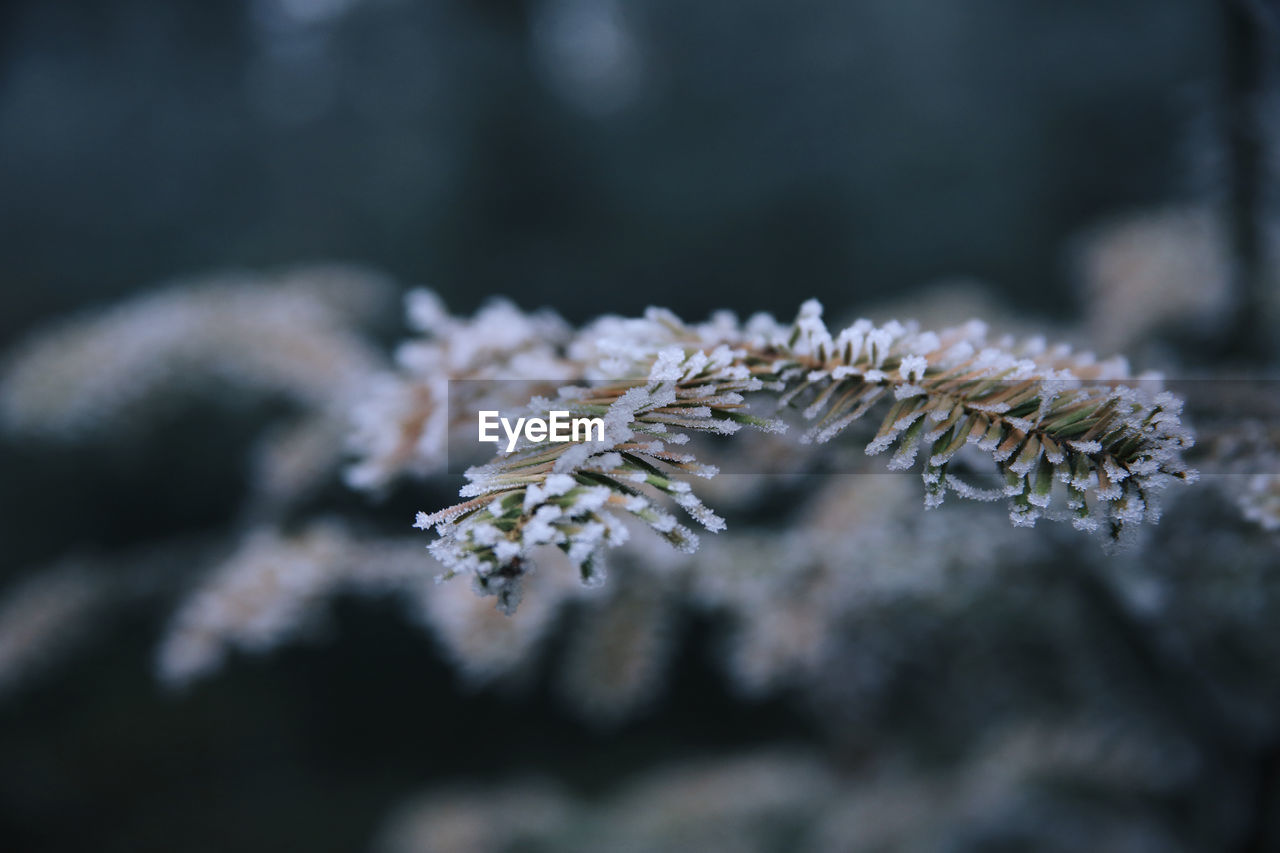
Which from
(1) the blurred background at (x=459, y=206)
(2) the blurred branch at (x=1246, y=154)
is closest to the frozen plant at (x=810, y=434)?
(2) the blurred branch at (x=1246, y=154)

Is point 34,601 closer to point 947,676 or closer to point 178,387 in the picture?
point 178,387

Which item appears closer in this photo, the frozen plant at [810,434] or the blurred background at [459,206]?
the frozen plant at [810,434]

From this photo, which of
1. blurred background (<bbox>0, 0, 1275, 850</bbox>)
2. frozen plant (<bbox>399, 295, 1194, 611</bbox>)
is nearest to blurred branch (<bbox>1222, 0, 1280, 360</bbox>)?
frozen plant (<bbox>399, 295, 1194, 611</bbox>)

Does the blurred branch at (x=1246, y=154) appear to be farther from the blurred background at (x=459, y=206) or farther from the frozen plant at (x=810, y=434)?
the blurred background at (x=459, y=206)

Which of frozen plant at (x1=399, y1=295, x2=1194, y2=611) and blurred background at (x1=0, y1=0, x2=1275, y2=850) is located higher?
blurred background at (x1=0, y1=0, x2=1275, y2=850)

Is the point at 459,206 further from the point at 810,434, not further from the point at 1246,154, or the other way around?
the point at 810,434

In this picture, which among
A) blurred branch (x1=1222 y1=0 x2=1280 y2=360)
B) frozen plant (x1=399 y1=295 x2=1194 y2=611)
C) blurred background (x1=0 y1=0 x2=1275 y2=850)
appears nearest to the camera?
frozen plant (x1=399 y1=295 x2=1194 y2=611)

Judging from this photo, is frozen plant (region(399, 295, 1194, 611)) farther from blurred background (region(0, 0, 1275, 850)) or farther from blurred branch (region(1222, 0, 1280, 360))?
blurred background (region(0, 0, 1275, 850))

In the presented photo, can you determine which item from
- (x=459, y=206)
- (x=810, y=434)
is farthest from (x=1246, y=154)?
(x=459, y=206)

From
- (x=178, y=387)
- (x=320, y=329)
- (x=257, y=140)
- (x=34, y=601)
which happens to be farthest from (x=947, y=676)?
(x=257, y=140)
